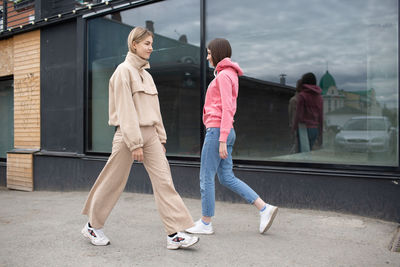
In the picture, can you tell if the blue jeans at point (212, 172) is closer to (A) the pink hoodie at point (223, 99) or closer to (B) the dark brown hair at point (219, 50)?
(A) the pink hoodie at point (223, 99)

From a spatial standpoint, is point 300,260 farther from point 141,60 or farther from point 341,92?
point 341,92

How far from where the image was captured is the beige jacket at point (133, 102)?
3.06 meters

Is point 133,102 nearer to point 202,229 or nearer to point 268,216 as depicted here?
point 202,229

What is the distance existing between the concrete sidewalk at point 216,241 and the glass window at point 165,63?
5.25ft

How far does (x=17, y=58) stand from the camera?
326 inches

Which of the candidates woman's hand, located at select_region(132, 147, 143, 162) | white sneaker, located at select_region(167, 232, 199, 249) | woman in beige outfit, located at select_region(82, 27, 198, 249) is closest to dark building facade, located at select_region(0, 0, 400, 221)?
white sneaker, located at select_region(167, 232, 199, 249)

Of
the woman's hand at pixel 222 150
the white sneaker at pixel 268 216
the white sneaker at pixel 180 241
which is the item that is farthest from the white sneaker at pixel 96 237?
the white sneaker at pixel 268 216

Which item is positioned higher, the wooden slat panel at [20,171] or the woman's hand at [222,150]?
the woman's hand at [222,150]

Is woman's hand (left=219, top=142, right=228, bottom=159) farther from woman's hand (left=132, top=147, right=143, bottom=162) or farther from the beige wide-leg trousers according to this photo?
woman's hand (left=132, top=147, right=143, bottom=162)

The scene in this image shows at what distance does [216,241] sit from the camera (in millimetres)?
3486

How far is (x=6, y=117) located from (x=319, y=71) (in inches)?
306

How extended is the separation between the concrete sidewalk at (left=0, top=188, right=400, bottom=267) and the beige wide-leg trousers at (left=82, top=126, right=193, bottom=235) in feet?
1.02

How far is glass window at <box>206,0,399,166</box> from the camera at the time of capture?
173 inches

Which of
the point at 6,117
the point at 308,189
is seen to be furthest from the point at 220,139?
the point at 6,117
